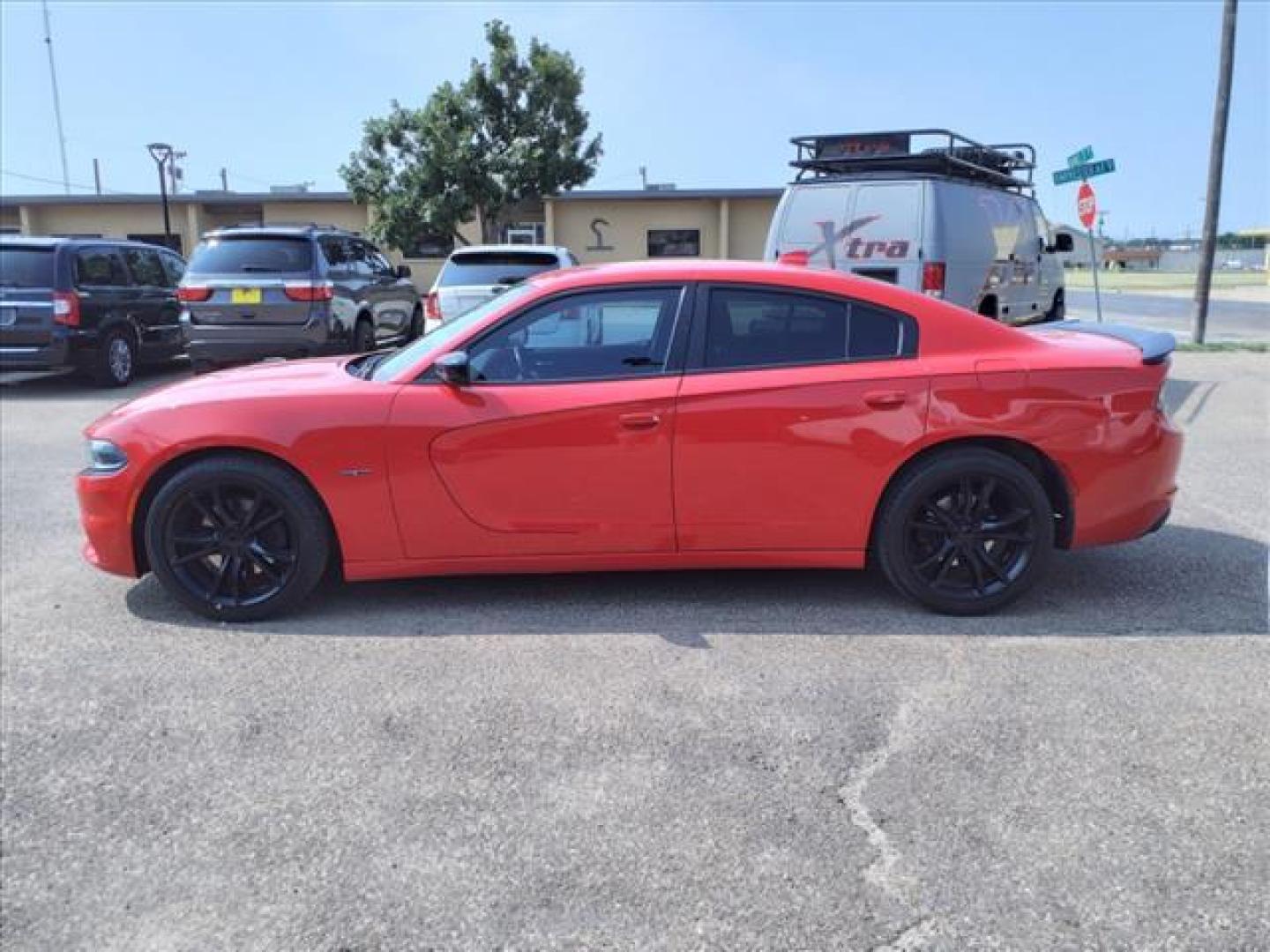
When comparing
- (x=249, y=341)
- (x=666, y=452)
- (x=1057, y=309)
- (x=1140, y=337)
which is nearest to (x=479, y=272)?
(x=249, y=341)

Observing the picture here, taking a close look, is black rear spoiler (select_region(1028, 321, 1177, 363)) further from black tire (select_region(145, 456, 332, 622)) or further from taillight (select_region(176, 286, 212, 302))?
taillight (select_region(176, 286, 212, 302))

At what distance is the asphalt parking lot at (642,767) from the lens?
2.43 metres

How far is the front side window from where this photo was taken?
14.0ft

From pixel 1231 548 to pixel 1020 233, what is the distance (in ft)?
20.5

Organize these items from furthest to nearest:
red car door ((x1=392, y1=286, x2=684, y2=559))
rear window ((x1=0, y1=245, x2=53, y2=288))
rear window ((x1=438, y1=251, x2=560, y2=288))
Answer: rear window ((x1=438, y1=251, x2=560, y2=288))
rear window ((x1=0, y1=245, x2=53, y2=288))
red car door ((x1=392, y1=286, x2=684, y2=559))

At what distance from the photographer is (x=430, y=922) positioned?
2398mm

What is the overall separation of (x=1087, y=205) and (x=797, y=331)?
40.6ft

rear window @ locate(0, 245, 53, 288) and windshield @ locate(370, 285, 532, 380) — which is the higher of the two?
rear window @ locate(0, 245, 53, 288)

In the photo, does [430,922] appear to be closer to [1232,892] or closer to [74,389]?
[1232,892]

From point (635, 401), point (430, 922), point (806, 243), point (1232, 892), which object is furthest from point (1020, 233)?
point (430, 922)

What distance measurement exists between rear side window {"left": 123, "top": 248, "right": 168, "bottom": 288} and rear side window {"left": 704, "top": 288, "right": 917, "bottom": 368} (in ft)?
35.7

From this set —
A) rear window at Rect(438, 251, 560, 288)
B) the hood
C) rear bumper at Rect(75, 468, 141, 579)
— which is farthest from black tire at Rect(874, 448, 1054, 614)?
rear window at Rect(438, 251, 560, 288)

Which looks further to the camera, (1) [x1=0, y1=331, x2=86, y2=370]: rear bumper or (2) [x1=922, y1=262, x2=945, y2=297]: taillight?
(1) [x1=0, y1=331, x2=86, y2=370]: rear bumper

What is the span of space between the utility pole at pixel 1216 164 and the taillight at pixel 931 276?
8898 millimetres
